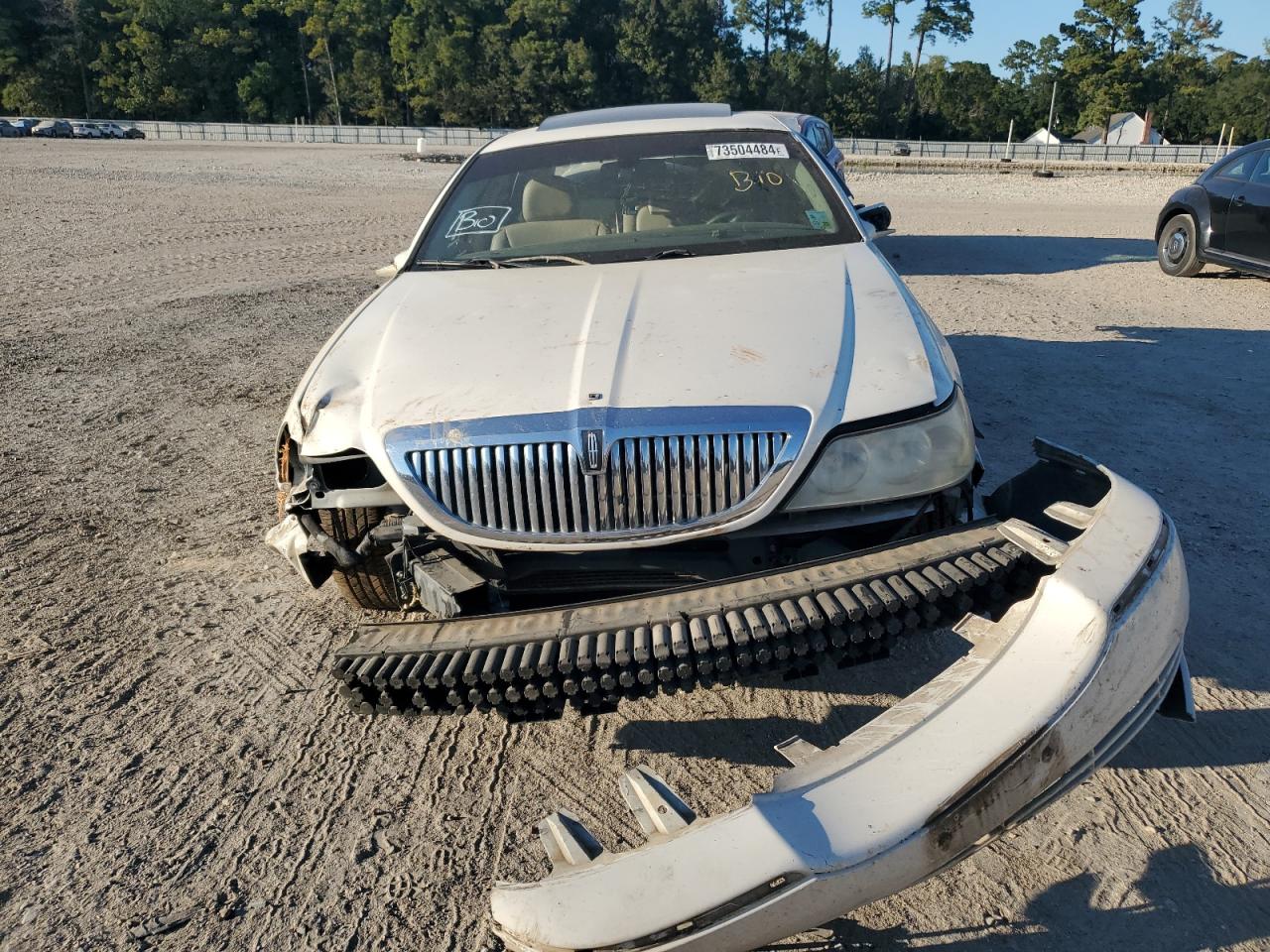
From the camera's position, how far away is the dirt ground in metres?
→ 2.29

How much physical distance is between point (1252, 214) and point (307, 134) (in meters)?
58.9

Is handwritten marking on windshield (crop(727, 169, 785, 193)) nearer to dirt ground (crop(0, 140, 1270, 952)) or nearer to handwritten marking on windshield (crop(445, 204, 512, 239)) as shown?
handwritten marking on windshield (crop(445, 204, 512, 239))

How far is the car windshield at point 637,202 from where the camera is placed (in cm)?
399

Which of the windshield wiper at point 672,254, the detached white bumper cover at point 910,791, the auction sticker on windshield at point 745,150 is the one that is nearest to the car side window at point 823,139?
the auction sticker on windshield at point 745,150

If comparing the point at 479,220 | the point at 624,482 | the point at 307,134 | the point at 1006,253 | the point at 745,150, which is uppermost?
the point at 307,134

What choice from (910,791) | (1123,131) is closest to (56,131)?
(910,791)

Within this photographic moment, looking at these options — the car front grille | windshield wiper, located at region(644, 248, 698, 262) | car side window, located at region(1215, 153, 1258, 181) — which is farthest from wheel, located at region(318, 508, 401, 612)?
car side window, located at region(1215, 153, 1258, 181)

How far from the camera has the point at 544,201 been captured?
175 inches

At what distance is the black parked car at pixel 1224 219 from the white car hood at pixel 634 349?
771 centimetres

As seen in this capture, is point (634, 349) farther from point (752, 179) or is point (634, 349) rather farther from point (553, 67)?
point (553, 67)

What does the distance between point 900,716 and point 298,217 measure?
1550 centimetres

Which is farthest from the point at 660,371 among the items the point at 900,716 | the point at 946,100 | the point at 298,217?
the point at 946,100

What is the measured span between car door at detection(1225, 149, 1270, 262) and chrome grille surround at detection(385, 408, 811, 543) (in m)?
8.90

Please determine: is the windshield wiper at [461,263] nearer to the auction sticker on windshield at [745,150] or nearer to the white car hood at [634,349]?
the white car hood at [634,349]
